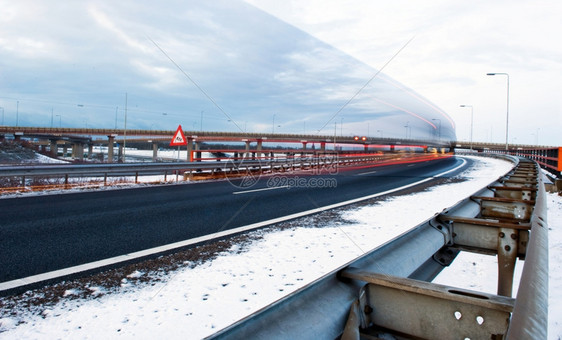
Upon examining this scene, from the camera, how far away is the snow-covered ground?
313 centimetres

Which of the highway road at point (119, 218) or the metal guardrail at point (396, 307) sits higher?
the metal guardrail at point (396, 307)

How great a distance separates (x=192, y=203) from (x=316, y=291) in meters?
8.62

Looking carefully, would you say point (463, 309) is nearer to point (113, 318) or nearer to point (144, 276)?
point (113, 318)

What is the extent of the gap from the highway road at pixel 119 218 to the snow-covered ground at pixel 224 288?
1.22m

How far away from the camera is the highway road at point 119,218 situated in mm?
5121

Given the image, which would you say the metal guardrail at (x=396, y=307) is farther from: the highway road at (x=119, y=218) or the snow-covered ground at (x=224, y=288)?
the highway road at (x=119, y=218)

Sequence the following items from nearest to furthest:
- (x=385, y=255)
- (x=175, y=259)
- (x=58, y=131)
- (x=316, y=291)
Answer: (x=316, y=291), (x=385, y=255), (x=175, y=259), (x=58, y=131)

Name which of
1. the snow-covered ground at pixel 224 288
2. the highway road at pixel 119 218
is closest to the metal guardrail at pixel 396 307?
the snow-covered ground at pixel 224 288

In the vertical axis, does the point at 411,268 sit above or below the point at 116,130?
below

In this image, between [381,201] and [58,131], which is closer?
[381,201]

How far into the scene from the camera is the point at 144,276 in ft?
14.3

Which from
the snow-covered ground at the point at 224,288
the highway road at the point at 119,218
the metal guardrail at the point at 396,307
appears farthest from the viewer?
the highway road at the point at 119,218

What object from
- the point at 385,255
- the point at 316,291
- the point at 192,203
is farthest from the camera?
the point at 192,203

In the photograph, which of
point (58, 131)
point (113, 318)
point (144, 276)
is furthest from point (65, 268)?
point (58, 131)
